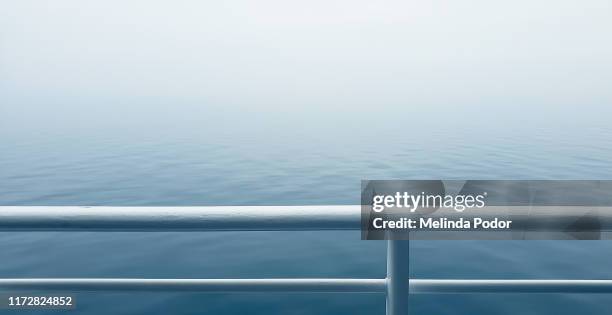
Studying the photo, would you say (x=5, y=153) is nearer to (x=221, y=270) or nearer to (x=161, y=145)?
(x=161, y=145)

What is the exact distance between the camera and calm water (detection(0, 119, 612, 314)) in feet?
20.3

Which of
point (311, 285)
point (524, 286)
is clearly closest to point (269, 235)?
point (311, 285)

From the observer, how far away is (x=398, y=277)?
1368mm

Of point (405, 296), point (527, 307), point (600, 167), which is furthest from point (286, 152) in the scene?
point (405, 296)

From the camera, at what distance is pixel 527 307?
5883 millimetres

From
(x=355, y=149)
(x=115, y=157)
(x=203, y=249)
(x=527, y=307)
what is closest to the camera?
(x=527, y=307)

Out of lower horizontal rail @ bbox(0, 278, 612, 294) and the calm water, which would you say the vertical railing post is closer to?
lower horizontal rail @ bbox(0, 278, 612, 294)

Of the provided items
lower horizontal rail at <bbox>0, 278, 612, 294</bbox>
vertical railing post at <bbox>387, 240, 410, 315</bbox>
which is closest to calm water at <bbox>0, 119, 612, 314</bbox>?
lower horizontal rail at <bbox>0, 278, 612, 294</bbox>

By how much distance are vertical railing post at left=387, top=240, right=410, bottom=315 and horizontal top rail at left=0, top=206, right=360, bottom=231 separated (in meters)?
0.15

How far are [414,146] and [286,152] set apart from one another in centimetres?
905

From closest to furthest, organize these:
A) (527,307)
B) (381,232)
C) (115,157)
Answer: (381,232), (527,307), (115,157)

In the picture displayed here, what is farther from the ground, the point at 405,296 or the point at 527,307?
the point at 405,296

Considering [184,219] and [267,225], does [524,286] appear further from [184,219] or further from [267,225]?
[184,219]

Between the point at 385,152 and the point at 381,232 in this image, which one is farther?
the point at 385,152
